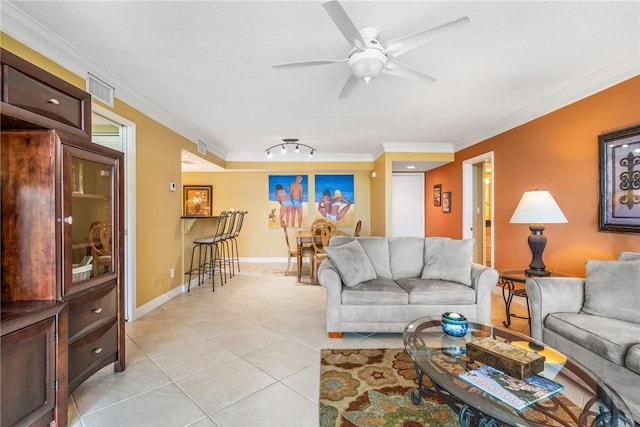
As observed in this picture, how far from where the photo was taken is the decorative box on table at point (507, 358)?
137cm

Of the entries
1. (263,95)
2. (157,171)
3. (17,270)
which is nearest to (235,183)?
(157,171)

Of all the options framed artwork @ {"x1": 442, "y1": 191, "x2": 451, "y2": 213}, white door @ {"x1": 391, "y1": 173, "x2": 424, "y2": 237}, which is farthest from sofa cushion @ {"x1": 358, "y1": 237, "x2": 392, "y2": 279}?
white door @ {"x1": 391, "y1": 173, "x2": 424, "y2": 237}

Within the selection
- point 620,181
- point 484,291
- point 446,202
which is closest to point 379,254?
point 484,291

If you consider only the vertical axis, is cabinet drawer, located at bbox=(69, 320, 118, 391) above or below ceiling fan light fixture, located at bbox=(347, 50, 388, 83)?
below

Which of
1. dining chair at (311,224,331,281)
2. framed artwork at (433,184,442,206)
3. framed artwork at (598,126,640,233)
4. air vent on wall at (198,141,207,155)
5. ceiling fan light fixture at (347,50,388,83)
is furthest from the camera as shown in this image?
framed artwork at (433,184,442,206)

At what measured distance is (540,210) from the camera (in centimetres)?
271

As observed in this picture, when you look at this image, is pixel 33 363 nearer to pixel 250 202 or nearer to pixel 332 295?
pixel 332 295

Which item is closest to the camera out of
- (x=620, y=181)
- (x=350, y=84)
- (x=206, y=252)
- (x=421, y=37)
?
(x=421, y=37)

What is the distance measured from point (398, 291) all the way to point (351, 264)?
51 cm

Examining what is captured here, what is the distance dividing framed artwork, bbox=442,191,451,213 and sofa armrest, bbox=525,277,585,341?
381cm

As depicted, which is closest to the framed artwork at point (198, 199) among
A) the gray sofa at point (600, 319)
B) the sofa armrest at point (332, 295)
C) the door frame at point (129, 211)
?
the door frame at point (129, 211)

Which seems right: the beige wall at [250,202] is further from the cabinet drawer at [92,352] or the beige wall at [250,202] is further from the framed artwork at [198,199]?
the cabinet drawer at [92,352]

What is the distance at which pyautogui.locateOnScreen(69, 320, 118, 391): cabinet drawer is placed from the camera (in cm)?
173

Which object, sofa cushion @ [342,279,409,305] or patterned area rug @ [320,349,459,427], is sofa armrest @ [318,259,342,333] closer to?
sofa cushion @ [342,279,409,305]
